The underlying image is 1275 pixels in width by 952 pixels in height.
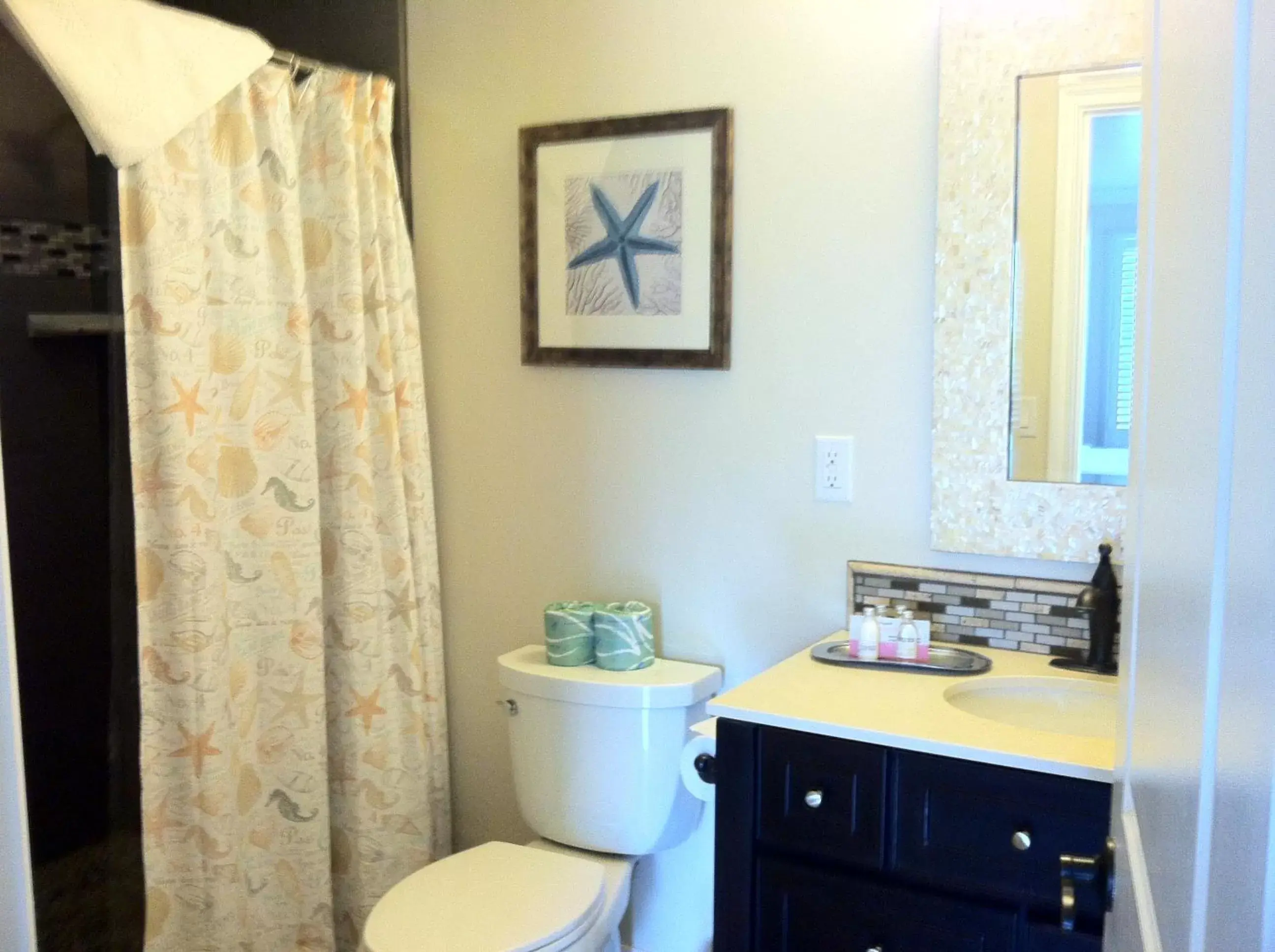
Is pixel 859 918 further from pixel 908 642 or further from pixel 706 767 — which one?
pixel 908 642

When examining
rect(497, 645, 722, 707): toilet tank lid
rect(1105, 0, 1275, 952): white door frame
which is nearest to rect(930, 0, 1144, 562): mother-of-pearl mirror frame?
rect(497, 645, 722, 707): toilet tank lid

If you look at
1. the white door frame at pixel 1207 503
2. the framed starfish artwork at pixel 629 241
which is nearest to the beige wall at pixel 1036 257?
the framed starfish artwork at pixel 629 241

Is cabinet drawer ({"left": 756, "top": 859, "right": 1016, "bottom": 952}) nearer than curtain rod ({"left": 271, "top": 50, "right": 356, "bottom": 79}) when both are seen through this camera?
Yes

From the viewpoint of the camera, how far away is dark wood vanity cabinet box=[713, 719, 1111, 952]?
58.3 inches

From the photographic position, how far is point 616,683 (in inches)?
84.3

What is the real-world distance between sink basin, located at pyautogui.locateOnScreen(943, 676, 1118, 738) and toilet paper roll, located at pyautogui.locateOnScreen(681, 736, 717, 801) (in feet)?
1.33

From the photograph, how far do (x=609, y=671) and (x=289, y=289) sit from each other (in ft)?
3.06

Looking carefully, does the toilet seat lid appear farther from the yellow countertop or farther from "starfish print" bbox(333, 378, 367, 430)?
"starfish print" bbox(333, 378, 367, 430)

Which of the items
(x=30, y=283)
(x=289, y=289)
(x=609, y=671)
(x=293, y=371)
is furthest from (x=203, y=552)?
(x=30, y=283)

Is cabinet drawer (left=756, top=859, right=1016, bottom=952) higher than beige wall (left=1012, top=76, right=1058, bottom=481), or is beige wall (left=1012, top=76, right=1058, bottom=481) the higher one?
beige wall (left=1012, top=76, right=1058, bottom=481)

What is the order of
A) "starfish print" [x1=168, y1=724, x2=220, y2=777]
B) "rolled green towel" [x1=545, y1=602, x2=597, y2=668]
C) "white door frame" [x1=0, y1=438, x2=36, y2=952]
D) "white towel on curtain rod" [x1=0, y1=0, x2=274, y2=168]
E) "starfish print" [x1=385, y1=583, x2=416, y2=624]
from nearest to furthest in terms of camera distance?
"white door frame" [x1=0, y1=438, x2=36, y2=952], "white towel on curtain rod" [x1=0, y1=0, x2=274, y2=168], "starfish print" [x1=168, y1=724, x2=220, y2=777], "rolled green towel" [x1=545, y1=602, x2=597, y2=668], "starfish print" [x1=385, y1=583, x2=416, y2=624]

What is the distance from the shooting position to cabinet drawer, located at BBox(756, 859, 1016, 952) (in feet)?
5.06

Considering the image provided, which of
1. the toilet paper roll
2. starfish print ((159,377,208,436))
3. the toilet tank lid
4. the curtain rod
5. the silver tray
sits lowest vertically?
the toilet paper roll

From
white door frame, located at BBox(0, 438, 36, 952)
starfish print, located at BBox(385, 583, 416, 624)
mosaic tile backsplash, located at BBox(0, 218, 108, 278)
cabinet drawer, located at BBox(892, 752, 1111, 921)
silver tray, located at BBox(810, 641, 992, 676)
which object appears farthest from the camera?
mosaic tile backsplash, located at BBox(0, 218, 108, 278)
